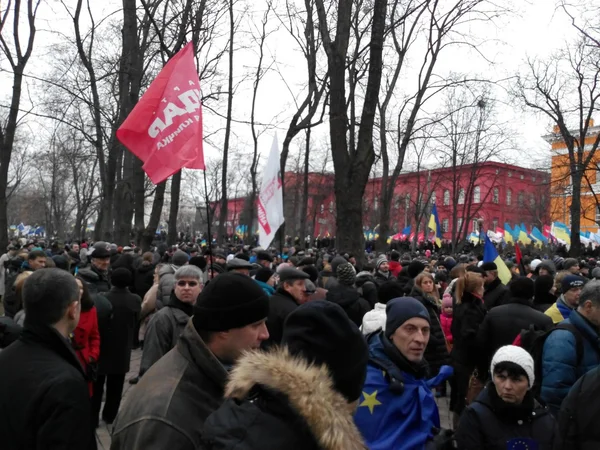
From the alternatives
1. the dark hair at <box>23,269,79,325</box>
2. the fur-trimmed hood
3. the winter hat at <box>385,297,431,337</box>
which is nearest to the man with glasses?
the dark hair at <box>23,269,79,325</box>

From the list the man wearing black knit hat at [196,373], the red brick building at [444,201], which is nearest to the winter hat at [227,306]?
the man wearing black knit hat at [196,373]

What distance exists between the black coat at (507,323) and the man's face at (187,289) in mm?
2803

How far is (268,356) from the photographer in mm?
1814

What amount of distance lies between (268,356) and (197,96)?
5.71 metres

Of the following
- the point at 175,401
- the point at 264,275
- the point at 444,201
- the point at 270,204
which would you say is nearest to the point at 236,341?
the point at 175,401

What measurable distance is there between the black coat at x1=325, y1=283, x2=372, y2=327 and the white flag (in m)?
4.52

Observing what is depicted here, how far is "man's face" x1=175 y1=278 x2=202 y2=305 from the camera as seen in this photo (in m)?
5.00

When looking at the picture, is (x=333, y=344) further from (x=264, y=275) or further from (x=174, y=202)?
(x=174, y=202)

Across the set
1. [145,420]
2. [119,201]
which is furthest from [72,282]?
[119,201]

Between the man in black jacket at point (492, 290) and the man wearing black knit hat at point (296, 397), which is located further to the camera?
the man in black jacket at point (492, 290)

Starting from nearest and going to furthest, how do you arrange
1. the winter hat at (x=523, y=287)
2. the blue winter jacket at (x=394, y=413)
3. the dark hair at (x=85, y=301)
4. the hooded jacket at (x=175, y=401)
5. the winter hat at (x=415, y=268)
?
the hooded jacket at (x=175, y=401), the blue winter jacket at (x=394, y=413), the dark hair at (x=85, y=301), the winter hat at (x=523, y=287), the winter hat at (x=415, y=268)

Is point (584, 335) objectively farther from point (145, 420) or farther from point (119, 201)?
point (119, 201)

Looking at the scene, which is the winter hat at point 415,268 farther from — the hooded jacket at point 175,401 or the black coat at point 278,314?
the hooded jacket at point 175,401

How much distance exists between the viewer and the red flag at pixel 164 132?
6.68m
